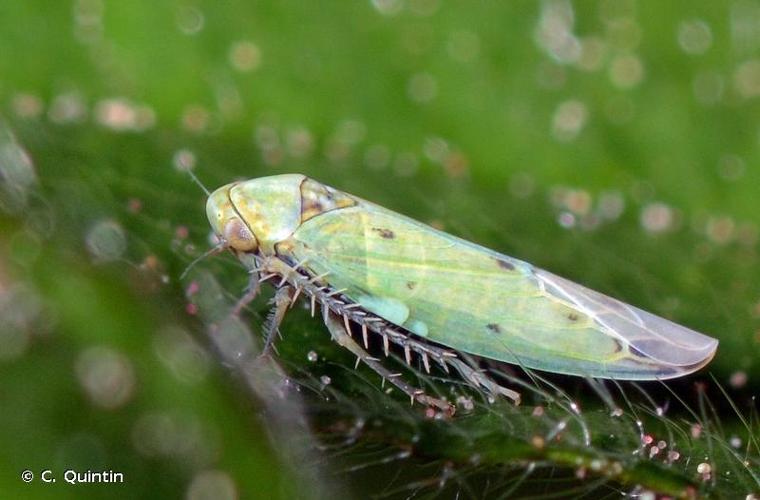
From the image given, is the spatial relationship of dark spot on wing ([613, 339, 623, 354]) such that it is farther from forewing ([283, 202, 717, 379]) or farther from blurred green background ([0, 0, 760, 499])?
blurred green background ([0, 0, 760, 499])

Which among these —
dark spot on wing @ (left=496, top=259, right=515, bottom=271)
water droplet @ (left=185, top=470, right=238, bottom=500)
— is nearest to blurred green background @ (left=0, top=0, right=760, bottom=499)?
water droplet @ (left=185, top=470, right=238, bottom=500)

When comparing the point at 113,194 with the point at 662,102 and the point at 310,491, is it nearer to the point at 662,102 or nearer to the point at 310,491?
the point at 310,491

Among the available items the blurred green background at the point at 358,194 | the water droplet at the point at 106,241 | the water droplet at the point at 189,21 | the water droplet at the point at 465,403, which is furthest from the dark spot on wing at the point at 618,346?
the water droplet at the point at 189,21

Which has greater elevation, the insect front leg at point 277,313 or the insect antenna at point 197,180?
the insect antenna at point 197,180

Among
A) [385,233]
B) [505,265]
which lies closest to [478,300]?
[505,265]

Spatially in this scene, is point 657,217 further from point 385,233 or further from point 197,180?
point 197,180

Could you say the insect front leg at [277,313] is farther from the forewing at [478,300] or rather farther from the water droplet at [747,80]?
the water droplet at [747,80]
